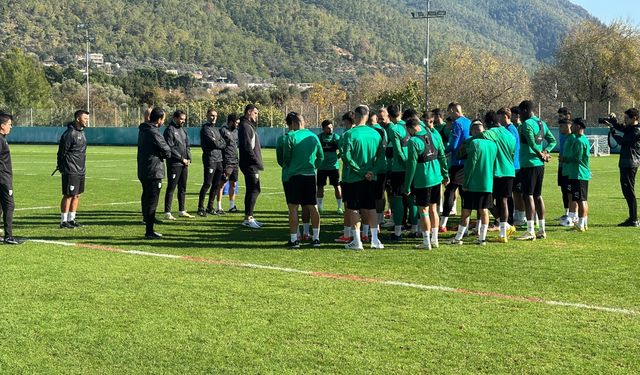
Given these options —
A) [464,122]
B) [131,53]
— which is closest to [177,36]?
[131,53]

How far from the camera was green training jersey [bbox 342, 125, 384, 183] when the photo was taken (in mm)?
11844

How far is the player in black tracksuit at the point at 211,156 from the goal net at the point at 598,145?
3260 centimetres

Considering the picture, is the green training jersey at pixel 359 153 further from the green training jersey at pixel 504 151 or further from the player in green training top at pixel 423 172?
the green training jersey at pixel 504 151

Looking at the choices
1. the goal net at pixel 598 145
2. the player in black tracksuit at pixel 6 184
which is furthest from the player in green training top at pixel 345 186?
the goal net at pixel 598 145

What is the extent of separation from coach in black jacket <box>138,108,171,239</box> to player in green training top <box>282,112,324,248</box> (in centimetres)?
232

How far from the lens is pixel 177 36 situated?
18288 cm

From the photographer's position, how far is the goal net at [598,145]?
4546 centimetres

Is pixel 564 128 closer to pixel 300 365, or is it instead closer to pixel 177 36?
pixel 300 365

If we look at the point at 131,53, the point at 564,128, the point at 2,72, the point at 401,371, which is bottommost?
the point at 401,371

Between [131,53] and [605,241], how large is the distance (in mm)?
171858

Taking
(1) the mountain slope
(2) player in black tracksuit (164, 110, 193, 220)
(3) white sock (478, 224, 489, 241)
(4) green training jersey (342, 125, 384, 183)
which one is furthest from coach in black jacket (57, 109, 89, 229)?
(1) the mountain slope

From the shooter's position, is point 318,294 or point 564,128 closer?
point 318,294

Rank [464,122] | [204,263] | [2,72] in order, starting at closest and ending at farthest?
[204,263], [464,122], [2,72]

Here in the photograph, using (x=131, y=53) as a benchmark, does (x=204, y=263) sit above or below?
below
